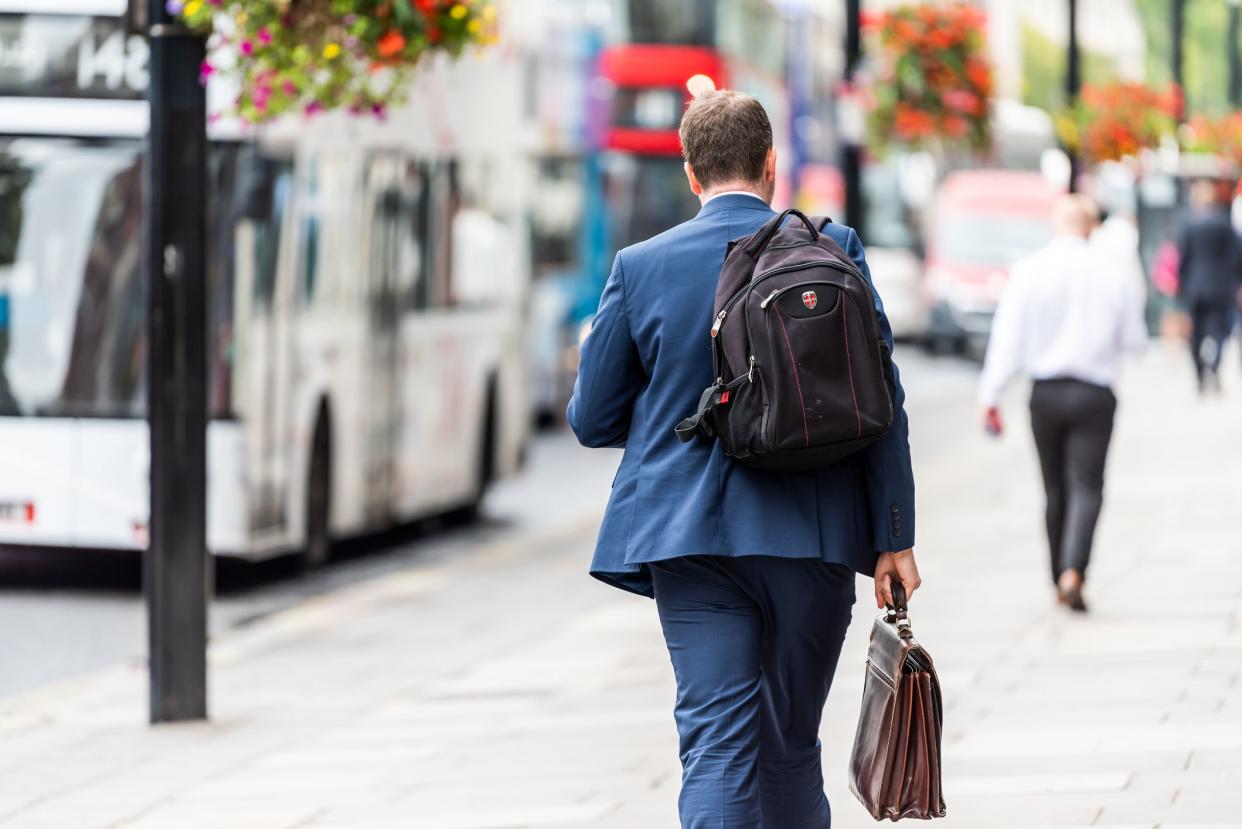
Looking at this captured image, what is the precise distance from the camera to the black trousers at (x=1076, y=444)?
9.56 m

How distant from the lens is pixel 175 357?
7879mm

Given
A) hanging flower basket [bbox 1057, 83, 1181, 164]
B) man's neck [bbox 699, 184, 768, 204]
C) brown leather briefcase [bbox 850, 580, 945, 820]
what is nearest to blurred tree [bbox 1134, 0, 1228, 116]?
hanging flower basket [bbox 1057, 83, 1181, 164]

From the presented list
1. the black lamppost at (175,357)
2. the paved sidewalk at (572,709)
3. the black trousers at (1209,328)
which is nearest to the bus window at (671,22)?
the black trousers at (1209,328)

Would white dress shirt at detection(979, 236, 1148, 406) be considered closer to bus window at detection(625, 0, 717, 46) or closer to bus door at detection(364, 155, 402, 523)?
bus door at detection(364, 155, 402, 523)

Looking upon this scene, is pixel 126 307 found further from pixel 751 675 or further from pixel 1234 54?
pixel 1234 54

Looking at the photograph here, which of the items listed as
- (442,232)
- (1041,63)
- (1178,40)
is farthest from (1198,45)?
(442,232)

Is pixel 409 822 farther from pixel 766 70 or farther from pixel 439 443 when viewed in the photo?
pixel 766 70

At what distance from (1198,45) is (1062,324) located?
143ft

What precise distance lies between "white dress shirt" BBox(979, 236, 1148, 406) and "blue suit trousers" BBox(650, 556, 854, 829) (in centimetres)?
493

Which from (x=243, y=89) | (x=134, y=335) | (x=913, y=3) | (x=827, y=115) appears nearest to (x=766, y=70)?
(x=913, y=3)

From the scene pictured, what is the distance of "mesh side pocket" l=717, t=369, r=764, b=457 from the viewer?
14.6 feet

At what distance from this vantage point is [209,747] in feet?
24.9

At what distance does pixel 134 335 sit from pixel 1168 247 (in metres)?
25.5

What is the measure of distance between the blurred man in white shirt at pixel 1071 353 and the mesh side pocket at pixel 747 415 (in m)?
5.14
